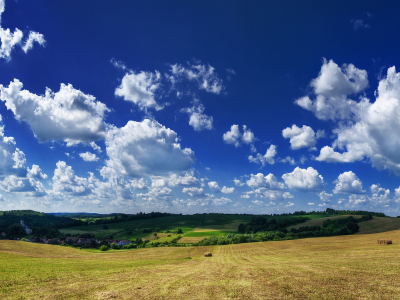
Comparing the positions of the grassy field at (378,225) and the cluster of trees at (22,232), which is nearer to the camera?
the grassy field at (378,225)

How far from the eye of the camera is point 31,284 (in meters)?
19.7

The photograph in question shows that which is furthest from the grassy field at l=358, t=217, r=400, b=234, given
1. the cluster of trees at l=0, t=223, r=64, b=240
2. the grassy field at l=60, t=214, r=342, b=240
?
the cluster of trees at l=0, t=223, r=64, b=240

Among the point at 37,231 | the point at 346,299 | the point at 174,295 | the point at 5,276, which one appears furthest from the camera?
the point at 37,231

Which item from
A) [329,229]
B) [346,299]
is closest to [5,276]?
[346,299]

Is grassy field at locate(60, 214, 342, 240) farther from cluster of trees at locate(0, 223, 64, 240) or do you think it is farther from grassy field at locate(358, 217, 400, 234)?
grassy field at locate(358, 217, 400, 234)

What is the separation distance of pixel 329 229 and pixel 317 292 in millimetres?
88196

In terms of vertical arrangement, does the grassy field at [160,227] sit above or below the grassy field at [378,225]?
below

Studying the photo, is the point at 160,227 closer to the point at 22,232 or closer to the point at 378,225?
the point at 22,232

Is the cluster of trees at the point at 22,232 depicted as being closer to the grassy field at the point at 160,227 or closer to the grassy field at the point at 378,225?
the grassy field at the point at 160,227

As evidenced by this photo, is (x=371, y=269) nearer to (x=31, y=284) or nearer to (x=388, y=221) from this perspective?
(x=31, y=284)

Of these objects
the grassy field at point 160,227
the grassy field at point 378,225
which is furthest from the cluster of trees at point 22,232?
the grassy field at point 378,225

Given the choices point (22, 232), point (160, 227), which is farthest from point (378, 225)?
point (22, 232)

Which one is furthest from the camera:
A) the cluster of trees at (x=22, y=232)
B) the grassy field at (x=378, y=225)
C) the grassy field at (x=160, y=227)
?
the grassy field at (x=160, y=227)

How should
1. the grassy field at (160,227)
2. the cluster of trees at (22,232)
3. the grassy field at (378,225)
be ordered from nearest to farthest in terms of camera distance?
the grassy field at (378,225), the cluster of trees at (22,232), the grassy field at (160,227)
